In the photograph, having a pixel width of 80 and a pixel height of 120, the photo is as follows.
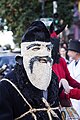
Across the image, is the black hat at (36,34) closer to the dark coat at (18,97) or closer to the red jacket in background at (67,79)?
the dark coat at (18,97)

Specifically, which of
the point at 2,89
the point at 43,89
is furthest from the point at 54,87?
the point at 2,89

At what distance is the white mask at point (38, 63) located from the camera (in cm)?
313

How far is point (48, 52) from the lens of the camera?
3.25 metres

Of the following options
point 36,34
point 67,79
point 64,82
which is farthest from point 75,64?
point 36,34

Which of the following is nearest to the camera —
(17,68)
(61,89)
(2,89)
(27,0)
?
(2,89)

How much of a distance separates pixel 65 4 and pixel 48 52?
24.0 meters

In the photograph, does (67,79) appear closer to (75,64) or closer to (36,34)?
(36,34)

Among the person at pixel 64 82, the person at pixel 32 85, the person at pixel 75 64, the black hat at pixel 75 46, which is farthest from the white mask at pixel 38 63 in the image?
the black hat at pixel 75 46

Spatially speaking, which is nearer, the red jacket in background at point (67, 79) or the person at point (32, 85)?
the person at point (32, 85)

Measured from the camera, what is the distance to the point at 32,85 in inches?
123

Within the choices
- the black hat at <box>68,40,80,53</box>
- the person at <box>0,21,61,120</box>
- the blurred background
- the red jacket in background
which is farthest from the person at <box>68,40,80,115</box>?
the blurred background

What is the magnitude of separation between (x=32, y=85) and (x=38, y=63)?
153 millimetres

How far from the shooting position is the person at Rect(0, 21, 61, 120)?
303cm

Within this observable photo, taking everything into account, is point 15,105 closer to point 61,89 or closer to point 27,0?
point 61,89
